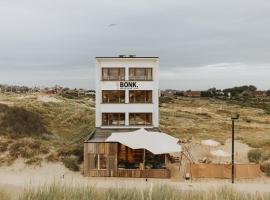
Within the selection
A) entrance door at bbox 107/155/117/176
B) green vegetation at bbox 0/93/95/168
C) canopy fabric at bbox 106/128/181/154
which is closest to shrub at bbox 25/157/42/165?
green vegetation at bbox 0/93/95/168

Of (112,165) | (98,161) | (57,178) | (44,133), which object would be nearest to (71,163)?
(98,161)

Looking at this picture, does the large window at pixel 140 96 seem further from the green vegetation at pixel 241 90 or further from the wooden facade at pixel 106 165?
the green vegetation at pixel 241 90

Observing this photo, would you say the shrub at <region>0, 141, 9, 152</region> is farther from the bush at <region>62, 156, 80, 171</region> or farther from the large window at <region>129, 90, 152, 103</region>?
the large window at <region>129, 90, 152, 103</region>

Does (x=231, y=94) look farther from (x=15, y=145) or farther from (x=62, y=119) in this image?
(x=15, y=145)

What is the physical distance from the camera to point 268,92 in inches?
7569

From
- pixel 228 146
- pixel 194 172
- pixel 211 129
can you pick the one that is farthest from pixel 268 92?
pixel 194 172

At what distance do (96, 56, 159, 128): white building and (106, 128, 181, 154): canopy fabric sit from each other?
791 cm

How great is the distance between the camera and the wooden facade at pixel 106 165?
2834 centimetres

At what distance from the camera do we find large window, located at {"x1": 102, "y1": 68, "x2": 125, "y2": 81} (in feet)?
123

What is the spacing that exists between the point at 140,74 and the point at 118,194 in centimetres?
2405

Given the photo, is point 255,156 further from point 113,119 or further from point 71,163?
point 71,163

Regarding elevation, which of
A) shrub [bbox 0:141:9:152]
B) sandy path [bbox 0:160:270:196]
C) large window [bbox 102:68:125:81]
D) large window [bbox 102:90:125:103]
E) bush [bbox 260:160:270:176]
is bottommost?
sandy path [bbox 0:160:270:196]

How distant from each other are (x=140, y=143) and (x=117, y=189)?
41.1ft

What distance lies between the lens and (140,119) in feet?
124
